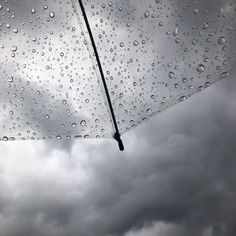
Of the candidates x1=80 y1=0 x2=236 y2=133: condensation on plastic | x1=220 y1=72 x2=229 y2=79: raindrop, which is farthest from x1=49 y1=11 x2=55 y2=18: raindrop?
x1=220 y1=72 x2=229 y2=79: raindrop

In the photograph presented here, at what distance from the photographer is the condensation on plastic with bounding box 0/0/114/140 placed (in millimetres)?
2189

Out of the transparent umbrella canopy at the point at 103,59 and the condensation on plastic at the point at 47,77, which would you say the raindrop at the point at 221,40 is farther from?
the condensation on plastic at the point at 47,77

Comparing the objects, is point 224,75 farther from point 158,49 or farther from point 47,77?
point 47,77

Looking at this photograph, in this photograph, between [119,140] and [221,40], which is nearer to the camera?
[221,40]

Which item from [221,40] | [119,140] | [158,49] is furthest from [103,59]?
[221,40]

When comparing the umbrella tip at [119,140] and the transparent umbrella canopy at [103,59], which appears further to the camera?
the umbrella tip at [119,140]

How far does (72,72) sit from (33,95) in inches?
11.2

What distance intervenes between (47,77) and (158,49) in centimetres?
73

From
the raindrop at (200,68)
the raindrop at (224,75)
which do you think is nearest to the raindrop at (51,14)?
the raindrop at (200,68)

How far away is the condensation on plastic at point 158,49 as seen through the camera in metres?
2.11

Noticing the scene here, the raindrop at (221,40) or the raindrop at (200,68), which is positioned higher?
the raindrop at (221,40)

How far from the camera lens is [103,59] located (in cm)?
225

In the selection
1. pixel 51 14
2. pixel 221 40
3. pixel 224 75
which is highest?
pixel 51 14

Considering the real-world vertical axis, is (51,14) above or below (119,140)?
above
